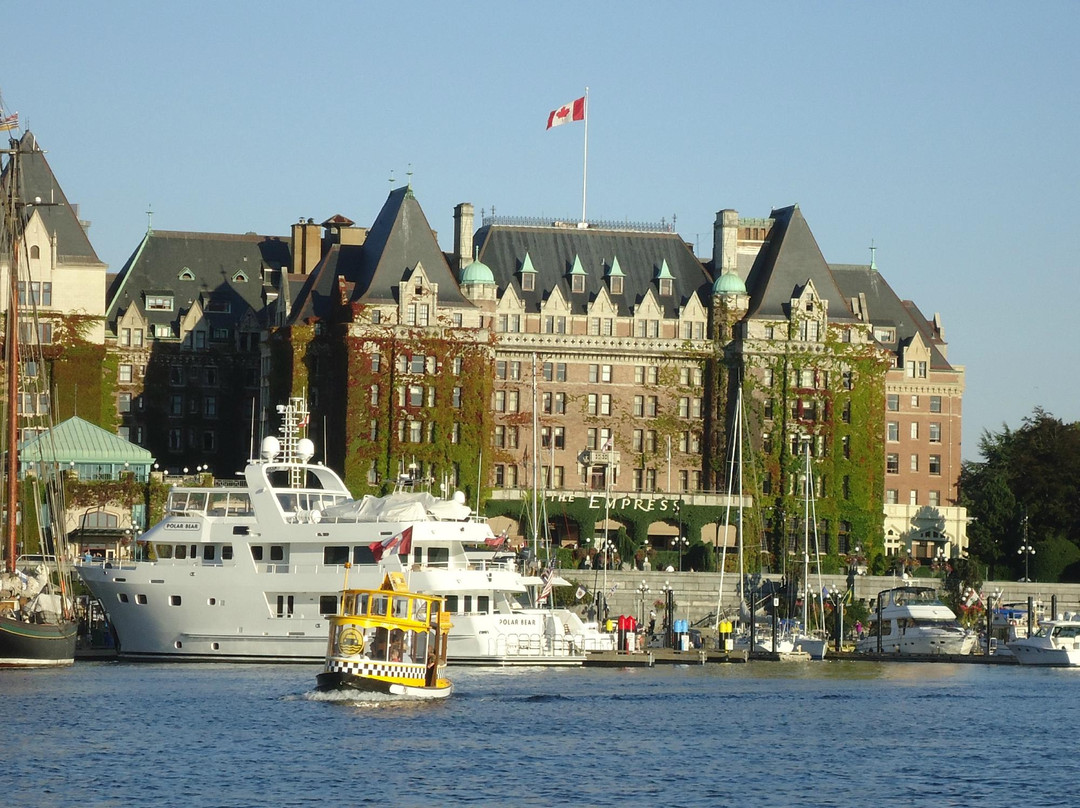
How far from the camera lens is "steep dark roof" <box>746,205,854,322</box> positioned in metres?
147

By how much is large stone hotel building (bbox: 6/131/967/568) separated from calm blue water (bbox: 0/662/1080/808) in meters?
44.0

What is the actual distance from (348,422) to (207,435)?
20359 millimetres

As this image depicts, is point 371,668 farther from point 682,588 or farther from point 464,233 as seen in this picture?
point 464,233

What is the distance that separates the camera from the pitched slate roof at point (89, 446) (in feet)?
435

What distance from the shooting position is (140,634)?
103312 millimetres

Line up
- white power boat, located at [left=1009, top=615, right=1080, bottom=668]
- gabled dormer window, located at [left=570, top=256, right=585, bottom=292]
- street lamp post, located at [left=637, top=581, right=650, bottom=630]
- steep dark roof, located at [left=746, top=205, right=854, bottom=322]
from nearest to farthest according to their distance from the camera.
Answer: white power boat, located at [left=1009, top=615, right=1080, bottom=668]
street lamp post, located at [left=637, top=581, right=650, bottom=630]
steep dark roof, located at [left=746, top=205, right=854, bottom=322]
gabled dormer window, located at [left=570, top=256, right=585, bottom=292]

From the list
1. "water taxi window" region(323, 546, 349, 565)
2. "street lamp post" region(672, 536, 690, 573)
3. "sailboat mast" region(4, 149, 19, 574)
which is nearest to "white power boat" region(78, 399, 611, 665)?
"water taxi window" region(323, 546, 349, 565)

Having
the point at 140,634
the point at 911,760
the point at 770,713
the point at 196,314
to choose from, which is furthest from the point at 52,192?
the point at 911,760

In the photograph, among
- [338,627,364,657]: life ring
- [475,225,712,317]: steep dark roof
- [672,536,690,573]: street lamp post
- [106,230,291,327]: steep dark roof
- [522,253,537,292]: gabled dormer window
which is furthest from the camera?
[106,230,291,327]: steep dark roof

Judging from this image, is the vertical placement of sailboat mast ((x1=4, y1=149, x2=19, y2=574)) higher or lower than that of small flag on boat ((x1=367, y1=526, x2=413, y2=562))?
higher

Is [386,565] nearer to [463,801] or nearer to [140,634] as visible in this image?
[140,634]

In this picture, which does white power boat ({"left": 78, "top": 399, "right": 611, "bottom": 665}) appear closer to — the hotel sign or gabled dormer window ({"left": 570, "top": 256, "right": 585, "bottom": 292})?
the hotel sign

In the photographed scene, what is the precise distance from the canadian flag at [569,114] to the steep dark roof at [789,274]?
16257mm

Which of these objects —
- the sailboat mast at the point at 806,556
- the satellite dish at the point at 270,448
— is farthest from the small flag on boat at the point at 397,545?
the sailboat mast at the point at 806,556
